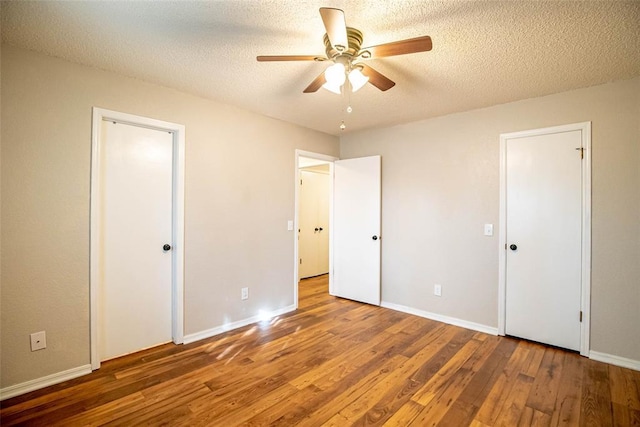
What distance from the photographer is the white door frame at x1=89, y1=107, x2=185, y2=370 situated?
232 centimetres

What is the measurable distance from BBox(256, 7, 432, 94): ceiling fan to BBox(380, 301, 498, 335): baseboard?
269cm

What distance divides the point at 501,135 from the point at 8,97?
4.11 m

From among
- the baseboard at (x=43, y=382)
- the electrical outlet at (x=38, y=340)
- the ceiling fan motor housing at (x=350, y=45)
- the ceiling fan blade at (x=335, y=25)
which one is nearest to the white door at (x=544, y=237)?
the ceiling fan motor housing at (x=350, y=45)

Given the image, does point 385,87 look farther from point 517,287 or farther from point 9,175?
point 9,175

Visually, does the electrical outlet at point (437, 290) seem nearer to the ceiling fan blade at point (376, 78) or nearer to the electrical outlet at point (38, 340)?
the ceiling fan blade at point (376, 78)

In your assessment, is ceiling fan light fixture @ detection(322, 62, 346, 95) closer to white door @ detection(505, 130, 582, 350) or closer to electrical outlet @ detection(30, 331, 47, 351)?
white door @ detection(505, 130, 582, 350)

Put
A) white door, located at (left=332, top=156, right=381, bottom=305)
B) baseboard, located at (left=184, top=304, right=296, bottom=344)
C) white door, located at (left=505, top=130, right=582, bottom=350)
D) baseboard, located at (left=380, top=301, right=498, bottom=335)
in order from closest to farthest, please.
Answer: white door, located at (left=505, top=130, right=582, bottom=350) → baseboard, located at (left=184, top=304, right=296, bottom=344) → baseboard, located at (left=380, top=301, right=498, bottom=335) → white door, located at (left=332, top=156, right=381, bottom=305)

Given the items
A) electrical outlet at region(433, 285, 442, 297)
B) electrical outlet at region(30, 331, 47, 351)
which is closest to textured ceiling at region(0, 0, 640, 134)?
electrical outlet at region(30, 331, 47, 351)

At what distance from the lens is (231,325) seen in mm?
3176

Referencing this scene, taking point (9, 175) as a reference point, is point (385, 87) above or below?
above

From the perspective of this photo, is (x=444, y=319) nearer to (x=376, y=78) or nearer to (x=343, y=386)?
(x=343, y=386)

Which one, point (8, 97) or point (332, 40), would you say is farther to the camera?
point (8, 97)

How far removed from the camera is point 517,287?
299cm

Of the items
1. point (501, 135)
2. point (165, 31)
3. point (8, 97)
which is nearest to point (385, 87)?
point (165, 31)
